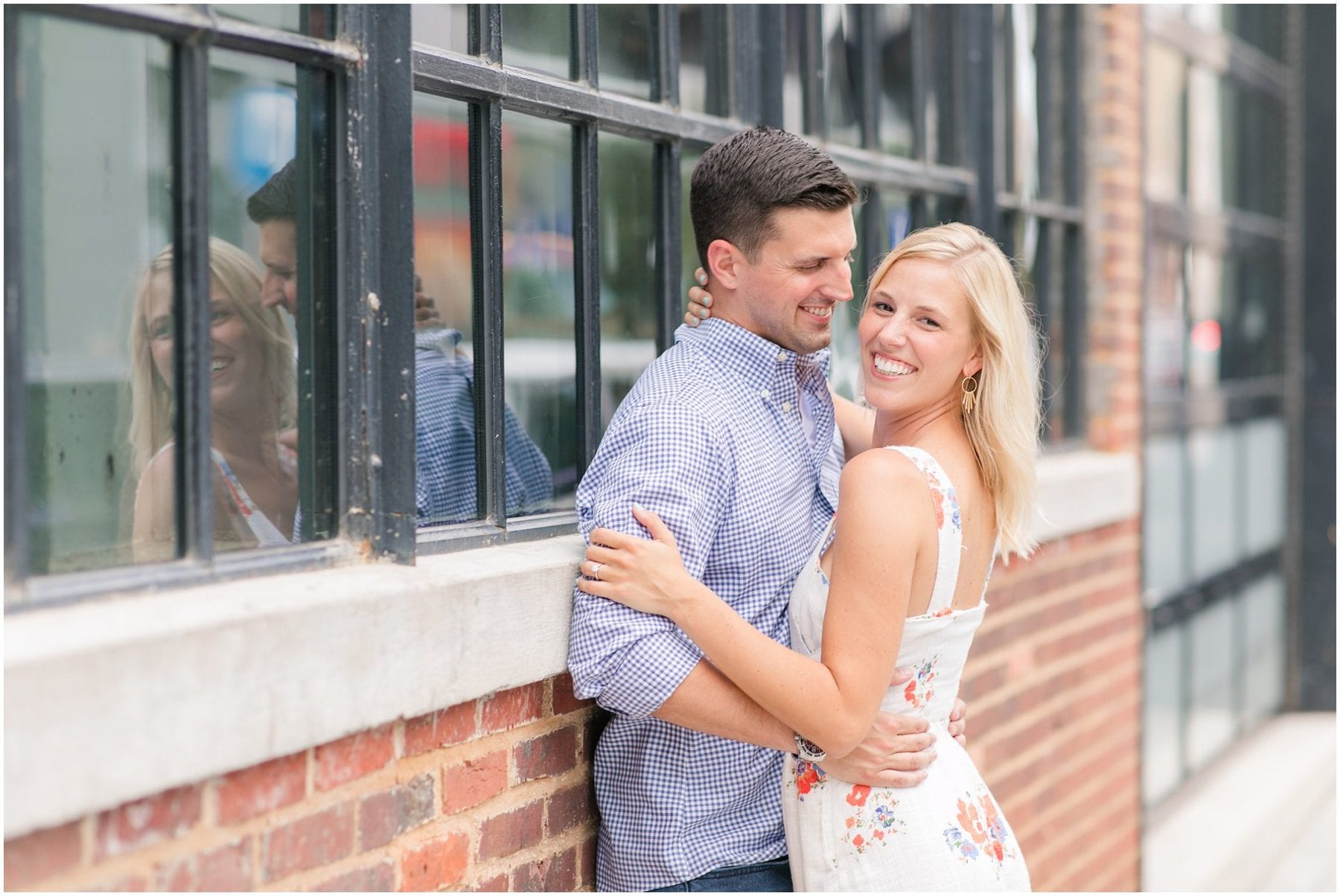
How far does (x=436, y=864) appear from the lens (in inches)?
87.0

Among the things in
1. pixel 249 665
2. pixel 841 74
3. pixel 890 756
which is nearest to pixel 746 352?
pixel 890 756

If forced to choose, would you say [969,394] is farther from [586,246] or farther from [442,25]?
[442,25]

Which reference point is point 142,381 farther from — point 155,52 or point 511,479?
point 511,479

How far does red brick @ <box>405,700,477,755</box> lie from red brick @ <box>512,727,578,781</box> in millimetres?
156

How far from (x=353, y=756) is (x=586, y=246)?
121cm

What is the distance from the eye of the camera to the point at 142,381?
6.14ft

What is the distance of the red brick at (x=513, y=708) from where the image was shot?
229 cm

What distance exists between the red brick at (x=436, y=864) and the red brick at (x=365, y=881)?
3 cm

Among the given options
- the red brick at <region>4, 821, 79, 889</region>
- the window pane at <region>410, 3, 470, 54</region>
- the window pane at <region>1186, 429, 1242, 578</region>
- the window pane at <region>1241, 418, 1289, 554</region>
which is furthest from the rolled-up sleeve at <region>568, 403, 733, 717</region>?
the window pane at <region>1241, 418, 1289, 554</region>

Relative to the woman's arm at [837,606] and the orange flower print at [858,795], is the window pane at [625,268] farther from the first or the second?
the orange flower print at [858,795]

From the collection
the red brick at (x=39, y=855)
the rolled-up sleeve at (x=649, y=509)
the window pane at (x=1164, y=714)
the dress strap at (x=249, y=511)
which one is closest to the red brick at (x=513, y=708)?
the rolled-up sleeve at (x=649, y=509)

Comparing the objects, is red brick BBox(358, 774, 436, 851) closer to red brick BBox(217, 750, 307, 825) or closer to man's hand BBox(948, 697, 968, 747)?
red brick BBox(217, 750, 307, 825)

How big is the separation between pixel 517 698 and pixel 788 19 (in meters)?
2.10

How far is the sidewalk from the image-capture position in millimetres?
6094
